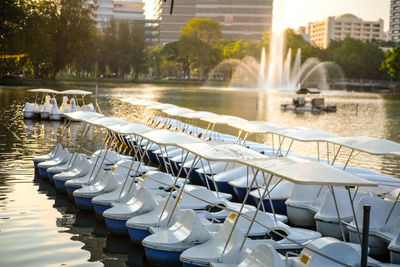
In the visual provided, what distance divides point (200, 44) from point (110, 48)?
24.4 metres

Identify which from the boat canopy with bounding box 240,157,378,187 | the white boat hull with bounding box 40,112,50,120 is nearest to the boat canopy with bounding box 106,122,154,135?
the boat canopy with bounding box 240,157,378,187

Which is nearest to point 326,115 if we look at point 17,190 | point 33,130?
point 33,130

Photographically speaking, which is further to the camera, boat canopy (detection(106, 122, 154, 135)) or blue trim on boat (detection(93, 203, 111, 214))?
boat canopy (detection(106, 122, 154, 135))

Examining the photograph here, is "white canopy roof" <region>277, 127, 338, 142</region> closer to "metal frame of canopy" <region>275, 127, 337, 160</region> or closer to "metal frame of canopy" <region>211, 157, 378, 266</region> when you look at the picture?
"metal frame of canopy" <region>275, 127, 337, 160</region>

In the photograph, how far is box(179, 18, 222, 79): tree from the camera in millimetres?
144500

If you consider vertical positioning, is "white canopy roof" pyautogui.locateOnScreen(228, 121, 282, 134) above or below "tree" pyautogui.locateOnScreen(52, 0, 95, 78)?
below

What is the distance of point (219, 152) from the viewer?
13.3 m

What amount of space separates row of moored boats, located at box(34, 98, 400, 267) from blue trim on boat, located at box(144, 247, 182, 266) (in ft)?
0.07

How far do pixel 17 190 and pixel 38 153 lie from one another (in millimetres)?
8982

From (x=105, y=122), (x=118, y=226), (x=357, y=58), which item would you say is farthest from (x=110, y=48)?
(x=118, y=226)

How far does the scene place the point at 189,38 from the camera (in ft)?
474

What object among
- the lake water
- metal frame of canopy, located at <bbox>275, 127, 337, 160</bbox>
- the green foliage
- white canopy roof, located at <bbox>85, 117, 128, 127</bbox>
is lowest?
the lake water

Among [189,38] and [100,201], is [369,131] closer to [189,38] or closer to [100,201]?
[100,201]

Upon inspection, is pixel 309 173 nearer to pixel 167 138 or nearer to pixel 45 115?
pixel 167 138
